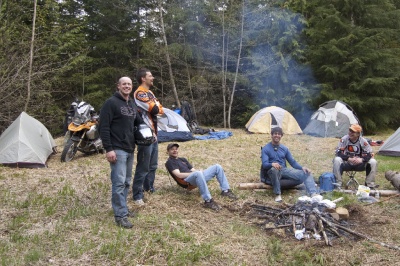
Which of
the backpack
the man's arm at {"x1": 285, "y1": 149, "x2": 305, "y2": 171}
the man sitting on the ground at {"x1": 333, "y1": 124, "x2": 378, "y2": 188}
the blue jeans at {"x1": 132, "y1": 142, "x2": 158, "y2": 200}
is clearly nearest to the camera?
the blue jeans at {"x1": 132, "y1": 142, "x2": 158, "y2": 200}

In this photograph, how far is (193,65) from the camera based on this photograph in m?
15.4

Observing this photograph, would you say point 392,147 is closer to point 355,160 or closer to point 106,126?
point 355,160

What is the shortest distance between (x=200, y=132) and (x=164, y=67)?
181 inches

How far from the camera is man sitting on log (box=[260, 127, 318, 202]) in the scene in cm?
504

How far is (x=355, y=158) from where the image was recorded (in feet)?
18.4

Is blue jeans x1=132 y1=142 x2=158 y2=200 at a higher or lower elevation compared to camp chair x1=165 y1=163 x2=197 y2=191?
higher

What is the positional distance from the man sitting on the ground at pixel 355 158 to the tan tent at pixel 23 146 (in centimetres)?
503

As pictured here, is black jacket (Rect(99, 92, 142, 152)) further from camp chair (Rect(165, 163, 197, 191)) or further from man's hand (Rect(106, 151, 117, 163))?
camp chair (Rect(165, 163, 197, 191))

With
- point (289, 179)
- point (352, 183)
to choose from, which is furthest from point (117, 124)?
point (352, 183)

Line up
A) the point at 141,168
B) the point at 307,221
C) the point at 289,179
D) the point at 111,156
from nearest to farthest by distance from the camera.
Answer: the point at 111,156 → the point at 307,221 → the point at 141,168 → the point at 289,179

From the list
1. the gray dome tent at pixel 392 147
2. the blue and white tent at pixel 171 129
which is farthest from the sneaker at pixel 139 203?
the gray dome tent at pixel 392 147

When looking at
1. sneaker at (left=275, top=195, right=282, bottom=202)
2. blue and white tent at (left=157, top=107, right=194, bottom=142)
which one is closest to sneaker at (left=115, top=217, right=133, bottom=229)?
sneaker at (left=275, top=195, right=282, bottom=202)

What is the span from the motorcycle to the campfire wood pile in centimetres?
415

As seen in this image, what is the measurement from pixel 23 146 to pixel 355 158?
5.62 meters
